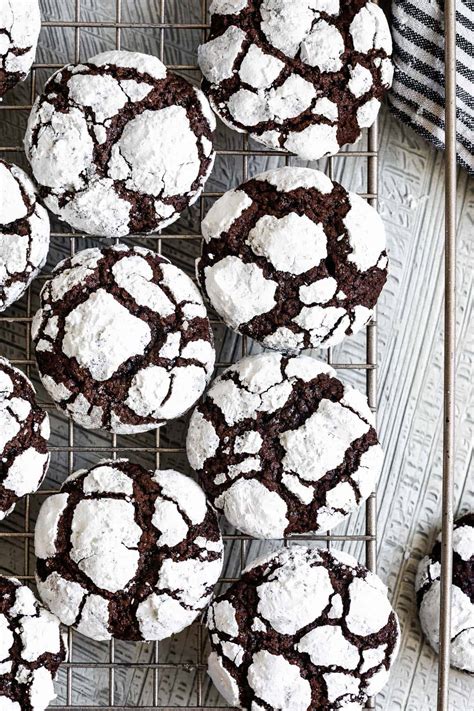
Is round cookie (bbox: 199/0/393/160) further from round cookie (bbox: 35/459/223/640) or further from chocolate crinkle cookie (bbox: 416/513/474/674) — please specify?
chocolate crinkle cookie (bbox: 416/513/474/674)

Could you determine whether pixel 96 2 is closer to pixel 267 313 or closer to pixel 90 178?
pixel 90 178

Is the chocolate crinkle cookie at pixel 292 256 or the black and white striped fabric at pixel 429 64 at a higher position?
the black and white striped fabric at pixel 429 64

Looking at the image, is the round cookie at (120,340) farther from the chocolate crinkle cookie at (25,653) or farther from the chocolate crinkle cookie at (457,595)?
the chocolate crinkle cookie at (457,595)

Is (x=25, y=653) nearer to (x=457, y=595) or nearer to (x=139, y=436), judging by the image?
(x=139, y=436)

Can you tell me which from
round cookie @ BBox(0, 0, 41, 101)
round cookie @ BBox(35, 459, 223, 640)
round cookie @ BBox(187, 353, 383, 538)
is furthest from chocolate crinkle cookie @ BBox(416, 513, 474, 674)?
round cookie @ BBox(0, 0, 41, 101)

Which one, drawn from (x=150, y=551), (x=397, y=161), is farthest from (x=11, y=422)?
(x=397, y=161)

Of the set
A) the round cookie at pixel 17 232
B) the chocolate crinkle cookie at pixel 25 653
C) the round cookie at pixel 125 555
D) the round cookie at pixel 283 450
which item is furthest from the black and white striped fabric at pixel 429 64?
the chocolate crinkle cookie at pixel 25 653
